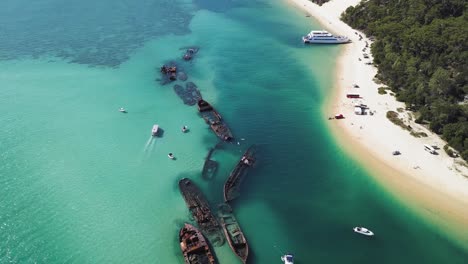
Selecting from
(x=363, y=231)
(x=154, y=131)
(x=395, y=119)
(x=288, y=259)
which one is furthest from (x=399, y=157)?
(x=154, y=131)

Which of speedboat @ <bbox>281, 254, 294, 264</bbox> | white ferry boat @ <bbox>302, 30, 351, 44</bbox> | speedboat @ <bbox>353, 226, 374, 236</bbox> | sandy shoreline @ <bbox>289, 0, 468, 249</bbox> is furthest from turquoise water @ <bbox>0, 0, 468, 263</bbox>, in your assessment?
white ferry boat @ <bbox>302, 30, 351, 44</bbox>

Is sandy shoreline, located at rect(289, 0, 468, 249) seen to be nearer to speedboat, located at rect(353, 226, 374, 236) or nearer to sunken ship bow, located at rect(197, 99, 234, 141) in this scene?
speedboat, located at rect(353, 226, 374, 236)

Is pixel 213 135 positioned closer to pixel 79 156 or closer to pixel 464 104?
pixel 79 156

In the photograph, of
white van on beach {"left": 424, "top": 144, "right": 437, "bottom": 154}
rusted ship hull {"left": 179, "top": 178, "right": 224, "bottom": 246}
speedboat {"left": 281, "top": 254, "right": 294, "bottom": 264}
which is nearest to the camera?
speedboat {"left": 281, "top": 254, "right": 294, "bottom": 264}

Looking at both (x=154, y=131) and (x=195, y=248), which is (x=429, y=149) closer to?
(x=195, y=248)

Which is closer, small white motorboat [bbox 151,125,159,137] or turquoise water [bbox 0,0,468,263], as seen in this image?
turquoise water [bbox 0,0,468,263]

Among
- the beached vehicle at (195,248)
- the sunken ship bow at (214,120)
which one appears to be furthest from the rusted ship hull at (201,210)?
the sunken ship bow at (214,120)
